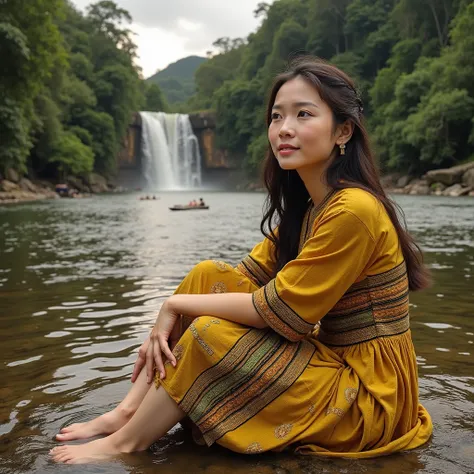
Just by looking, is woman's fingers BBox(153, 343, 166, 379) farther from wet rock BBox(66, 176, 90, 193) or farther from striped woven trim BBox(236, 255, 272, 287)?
wet rock BBox(66, 176, 90, 193)

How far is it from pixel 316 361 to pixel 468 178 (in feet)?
99.4

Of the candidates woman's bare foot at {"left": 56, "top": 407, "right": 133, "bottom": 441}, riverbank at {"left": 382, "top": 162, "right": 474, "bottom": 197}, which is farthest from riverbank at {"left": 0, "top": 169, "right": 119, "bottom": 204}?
woman's bare foot at {"left": 56, "top": 407, "right": 133, "bottom": 441}

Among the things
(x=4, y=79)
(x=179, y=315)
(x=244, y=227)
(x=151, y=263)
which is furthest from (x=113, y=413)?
(x=4, y=79)

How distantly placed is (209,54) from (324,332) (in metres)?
92.8

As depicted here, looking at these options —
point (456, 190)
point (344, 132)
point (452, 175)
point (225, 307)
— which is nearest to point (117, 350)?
point (225, 307)

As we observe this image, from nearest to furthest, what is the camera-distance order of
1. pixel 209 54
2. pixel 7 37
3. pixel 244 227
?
1. pixel 244 227
2. pixel 7 37
3. pixel 209 54

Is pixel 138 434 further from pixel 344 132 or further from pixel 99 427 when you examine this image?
pixel 344 132

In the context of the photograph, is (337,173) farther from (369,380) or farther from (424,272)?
(369,380)

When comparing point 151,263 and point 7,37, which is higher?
point 7,37

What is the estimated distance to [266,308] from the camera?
207cm

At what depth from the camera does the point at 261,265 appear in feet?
Result: 8.77

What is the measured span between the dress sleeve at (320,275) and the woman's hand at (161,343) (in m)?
0.37

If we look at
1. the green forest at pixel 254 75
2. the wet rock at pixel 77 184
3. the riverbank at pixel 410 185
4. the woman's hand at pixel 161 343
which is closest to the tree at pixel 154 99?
the green forest at pixel 254 75

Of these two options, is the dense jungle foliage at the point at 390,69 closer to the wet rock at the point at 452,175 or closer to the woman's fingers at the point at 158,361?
the wet rock at the point at 452,175
